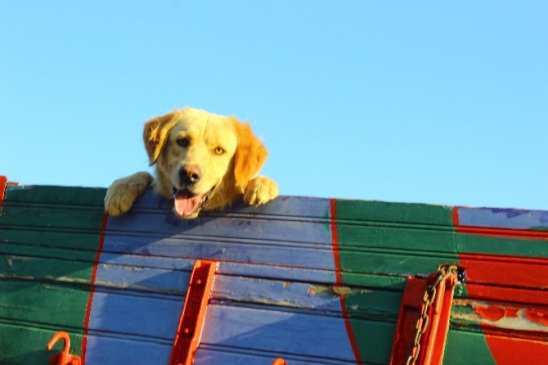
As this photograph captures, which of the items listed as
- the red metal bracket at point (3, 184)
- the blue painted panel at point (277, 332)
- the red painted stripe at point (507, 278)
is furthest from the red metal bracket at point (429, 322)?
Result: the red metal bracket at point (3, 184)

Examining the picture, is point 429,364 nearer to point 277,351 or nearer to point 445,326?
point 445,326

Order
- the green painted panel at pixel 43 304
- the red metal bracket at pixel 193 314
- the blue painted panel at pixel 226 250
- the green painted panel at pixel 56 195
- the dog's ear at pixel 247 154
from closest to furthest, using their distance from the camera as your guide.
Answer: the red metal bracket at pixel 193 314 < the blue painted panel at pixel 226 250 < the green painted panel at pixel 43 304 < the green painted panel at pixel 56 195 < the dog's ear at pixel 247 154

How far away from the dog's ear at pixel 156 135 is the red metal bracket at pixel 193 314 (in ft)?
4.41

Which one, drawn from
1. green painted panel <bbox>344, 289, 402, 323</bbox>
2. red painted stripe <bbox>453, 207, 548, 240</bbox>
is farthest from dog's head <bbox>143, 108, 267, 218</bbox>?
red painted stripe <bbox>453, 207, 548, 240</bbox>

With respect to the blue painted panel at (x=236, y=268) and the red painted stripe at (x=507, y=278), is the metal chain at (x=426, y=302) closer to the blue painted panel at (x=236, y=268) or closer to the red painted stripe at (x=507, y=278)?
the red painted stripe at (x=507, y=278)

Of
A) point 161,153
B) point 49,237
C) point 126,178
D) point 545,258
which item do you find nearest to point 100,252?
point 49,237

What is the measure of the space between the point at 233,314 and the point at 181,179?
3.71 feet

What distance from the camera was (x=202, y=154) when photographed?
15.7ft

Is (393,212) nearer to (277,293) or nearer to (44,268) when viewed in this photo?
(277,293)

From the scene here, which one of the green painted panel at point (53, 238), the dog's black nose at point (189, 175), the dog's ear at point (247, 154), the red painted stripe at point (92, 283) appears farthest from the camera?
the dog's ear at point (247, 154)

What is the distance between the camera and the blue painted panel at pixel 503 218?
329 centimetres

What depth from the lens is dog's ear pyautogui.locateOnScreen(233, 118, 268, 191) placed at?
15.5 ft

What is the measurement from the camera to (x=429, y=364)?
10.1ft

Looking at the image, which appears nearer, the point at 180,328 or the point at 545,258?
the point at 545,258
